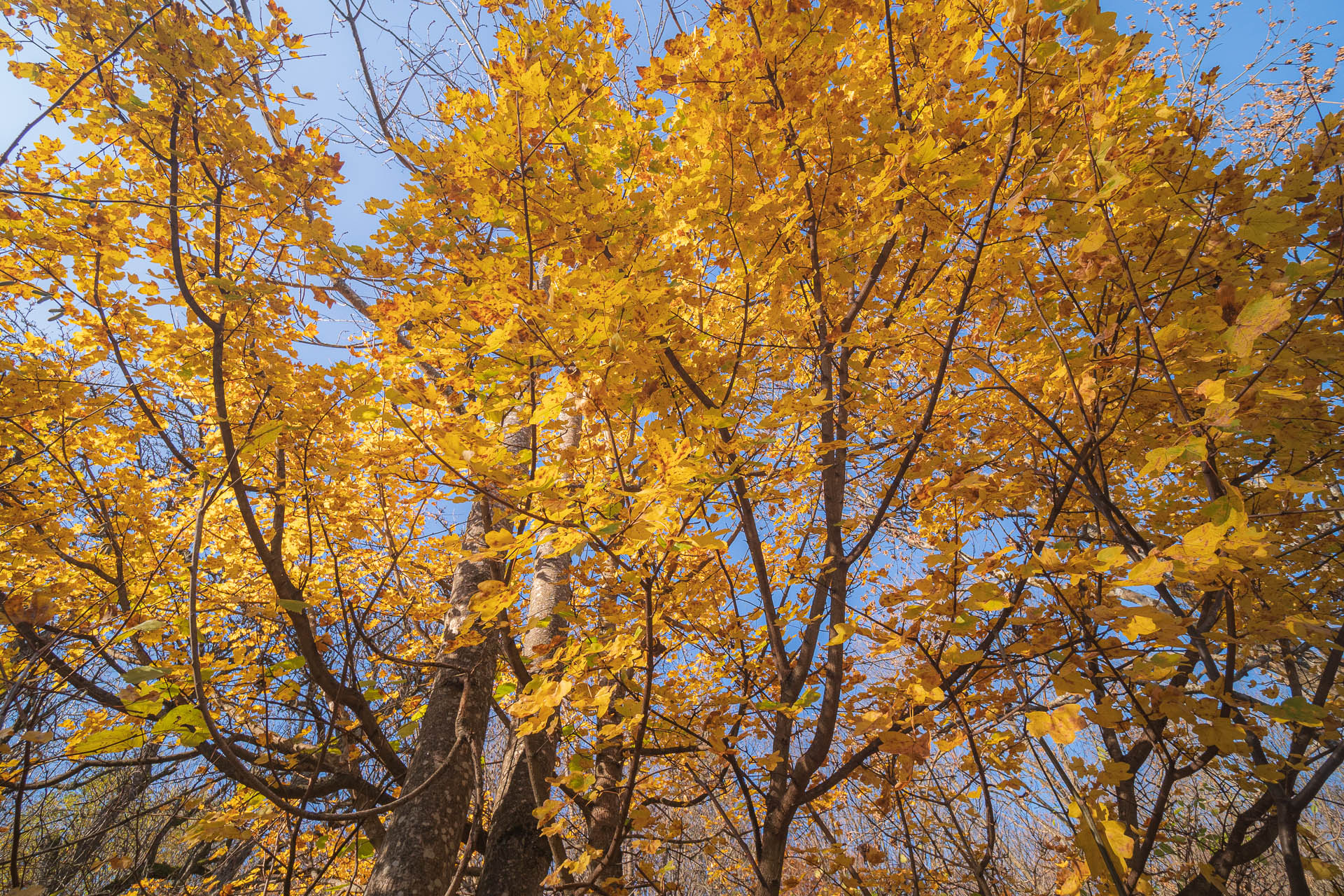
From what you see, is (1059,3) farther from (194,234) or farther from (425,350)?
(194,234)

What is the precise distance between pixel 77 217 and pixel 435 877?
9.00 ft

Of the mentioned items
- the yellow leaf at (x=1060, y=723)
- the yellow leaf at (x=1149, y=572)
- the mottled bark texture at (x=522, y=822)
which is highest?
the yellow leaf at (x=1149, y=572)

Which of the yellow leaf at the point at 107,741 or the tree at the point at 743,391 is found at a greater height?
the tree at the point at 743,391

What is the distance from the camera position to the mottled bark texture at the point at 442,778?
70.4 inches

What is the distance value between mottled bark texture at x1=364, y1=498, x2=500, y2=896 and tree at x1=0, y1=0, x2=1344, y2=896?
0.02m

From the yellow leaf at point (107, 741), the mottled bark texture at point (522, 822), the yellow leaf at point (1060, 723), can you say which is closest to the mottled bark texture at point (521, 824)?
the mottled bark texture at point (522, 822)

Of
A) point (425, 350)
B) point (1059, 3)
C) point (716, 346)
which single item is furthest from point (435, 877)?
point (1059, 3)

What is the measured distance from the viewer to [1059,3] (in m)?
1.04

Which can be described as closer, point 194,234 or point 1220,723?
point 1220,723

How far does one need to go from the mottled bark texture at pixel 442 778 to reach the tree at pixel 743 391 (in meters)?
0.02

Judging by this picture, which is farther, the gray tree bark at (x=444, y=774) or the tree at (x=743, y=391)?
the gray tree bark at (x=444, y=774)

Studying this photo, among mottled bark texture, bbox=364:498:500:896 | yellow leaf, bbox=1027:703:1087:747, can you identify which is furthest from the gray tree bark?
yellow leaf, bbox=1027:703:1087:747

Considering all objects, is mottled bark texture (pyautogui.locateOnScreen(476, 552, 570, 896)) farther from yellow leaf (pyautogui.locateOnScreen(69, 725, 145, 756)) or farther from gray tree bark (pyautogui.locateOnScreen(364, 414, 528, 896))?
yellow leaf (pyautogui.locateOnScreen(69, 725, 145, 756))

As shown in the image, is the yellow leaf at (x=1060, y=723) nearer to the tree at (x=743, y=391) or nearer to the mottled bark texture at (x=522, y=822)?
the tree at (x=743, y=391)
